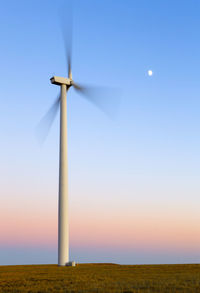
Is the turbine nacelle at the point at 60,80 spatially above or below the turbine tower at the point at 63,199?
above

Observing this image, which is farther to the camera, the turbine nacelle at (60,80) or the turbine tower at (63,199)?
the turbine nacelle at (60,80)

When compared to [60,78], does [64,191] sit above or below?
below

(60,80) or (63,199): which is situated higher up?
(60,80)

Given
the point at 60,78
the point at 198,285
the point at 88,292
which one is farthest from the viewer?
the point at 60,78

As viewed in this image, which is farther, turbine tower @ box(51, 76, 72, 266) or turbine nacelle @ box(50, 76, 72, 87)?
turbine nacelle @ box(50, 76, 72, 87)

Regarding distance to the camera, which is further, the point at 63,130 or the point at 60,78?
the point at 60,78

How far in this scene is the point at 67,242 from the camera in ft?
193

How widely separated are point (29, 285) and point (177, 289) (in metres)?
12.6

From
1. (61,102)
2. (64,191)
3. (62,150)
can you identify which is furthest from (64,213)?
(61,102)

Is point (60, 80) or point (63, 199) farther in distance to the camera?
point (60, 80)

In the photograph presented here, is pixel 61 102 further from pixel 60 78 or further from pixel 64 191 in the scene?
pixel 64 191

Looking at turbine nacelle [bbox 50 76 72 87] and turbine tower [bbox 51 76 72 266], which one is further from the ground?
turbine nacelle [bbox 50 76 72 87]

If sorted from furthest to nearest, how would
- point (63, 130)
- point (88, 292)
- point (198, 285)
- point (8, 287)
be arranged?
point (63, 130) → point (8, 287) → point (198, 285) → point (88, 292)

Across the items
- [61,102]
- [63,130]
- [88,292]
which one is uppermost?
[61,102]
